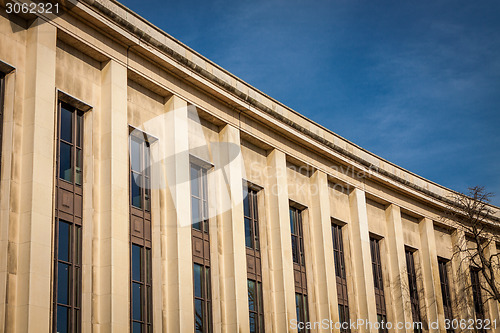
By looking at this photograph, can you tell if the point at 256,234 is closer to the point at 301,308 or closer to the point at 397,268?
the point at 301,308

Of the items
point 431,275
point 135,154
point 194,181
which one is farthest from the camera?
point 431,275

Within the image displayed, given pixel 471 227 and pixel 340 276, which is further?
pixel 471 227

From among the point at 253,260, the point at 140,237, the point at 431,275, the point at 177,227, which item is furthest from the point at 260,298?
the point at 431,275

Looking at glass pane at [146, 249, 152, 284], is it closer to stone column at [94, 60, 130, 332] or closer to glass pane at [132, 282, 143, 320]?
glass pane at [132, 282, 143, 320]

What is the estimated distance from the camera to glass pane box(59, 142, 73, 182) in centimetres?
2475

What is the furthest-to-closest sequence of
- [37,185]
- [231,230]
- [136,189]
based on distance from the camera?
[231,230] → [136,189] → [37,185]

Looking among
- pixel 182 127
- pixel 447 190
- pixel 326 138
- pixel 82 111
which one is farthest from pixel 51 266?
pixel 447 190

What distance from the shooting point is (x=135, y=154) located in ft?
92.0

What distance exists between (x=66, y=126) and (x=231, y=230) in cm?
919

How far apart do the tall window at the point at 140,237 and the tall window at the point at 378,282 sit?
1778 cm

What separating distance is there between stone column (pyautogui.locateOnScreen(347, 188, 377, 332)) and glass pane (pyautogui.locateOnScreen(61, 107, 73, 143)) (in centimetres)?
1947

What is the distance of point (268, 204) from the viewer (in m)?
34.8

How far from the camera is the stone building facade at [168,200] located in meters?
23.1

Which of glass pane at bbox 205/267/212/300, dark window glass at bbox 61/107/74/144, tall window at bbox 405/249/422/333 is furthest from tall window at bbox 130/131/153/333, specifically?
tall window at bbox 405/249/422/333
